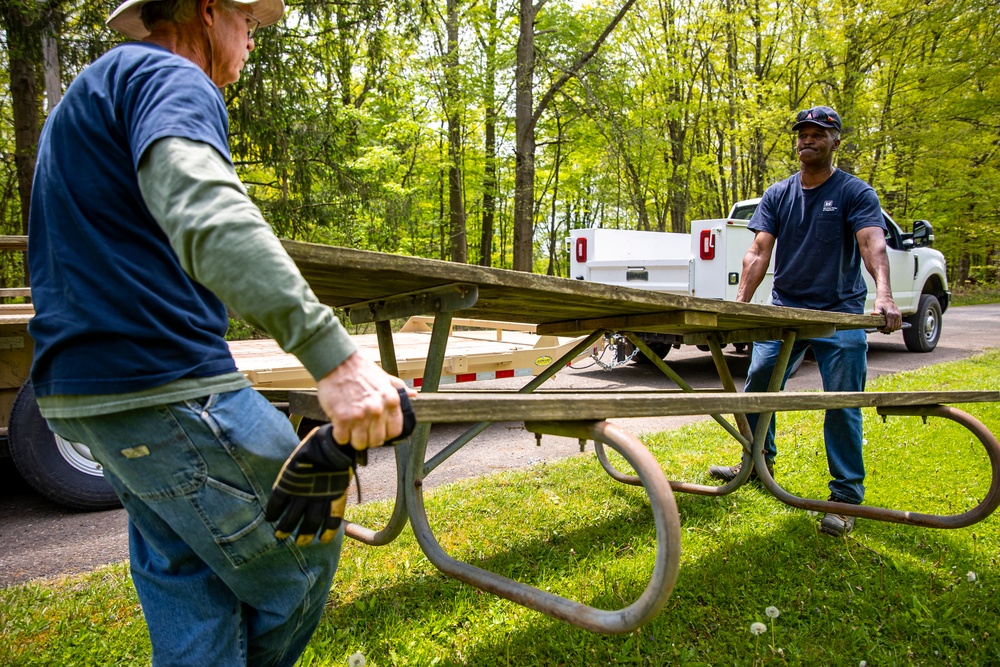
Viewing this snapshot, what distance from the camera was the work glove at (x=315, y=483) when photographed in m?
1.20

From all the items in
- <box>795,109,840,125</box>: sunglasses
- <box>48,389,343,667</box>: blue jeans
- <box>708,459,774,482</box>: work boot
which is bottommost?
<box>708,459,774,482</box>: work boot

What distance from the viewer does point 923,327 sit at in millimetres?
10805

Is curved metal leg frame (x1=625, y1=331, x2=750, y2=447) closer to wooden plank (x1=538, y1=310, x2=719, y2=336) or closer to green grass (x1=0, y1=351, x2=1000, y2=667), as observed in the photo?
wooden plank (x1=538, y1=310, x2=719, y2=336)

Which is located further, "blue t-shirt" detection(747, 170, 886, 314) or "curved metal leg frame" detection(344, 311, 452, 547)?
"blue t-shirt" detection(747, 170, 886, 314)

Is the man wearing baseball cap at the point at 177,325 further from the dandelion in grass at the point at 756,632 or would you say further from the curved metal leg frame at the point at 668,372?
the curved metal leg frame at the point at 668,372

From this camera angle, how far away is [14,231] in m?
10.4

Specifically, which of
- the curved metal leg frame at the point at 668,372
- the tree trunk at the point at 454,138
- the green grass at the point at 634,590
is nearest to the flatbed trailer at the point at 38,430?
the green grass at the point at 634,590

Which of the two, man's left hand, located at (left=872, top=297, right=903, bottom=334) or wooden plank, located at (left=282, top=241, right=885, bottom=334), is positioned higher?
wooden plank, located at (left=282, top=241, right=885, bottom=334)

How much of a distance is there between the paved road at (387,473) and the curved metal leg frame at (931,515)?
2065mm

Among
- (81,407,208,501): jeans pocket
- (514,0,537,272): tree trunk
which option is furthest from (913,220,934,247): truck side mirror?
(81,407,208,501): jeans pocket

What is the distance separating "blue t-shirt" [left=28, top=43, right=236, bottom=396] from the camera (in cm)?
126

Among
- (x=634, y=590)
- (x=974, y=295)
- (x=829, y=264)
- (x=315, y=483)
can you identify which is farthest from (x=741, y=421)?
(x=974, y=295)

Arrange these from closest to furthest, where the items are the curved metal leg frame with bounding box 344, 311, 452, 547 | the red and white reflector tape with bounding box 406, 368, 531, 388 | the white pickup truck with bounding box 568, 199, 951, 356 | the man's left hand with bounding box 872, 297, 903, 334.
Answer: the curved metal leg frame with bounding box 344, 311, 452, 547 < the man's left hand with bounding box 872, 297, 903, 334 < the red and white reflector tape with bounding box 406, 368, 531, 388 < the white pickup truck with bounding box 568, 199, 951, 356

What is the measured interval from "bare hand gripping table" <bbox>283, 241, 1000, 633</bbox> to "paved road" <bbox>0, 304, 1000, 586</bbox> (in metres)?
1.88
